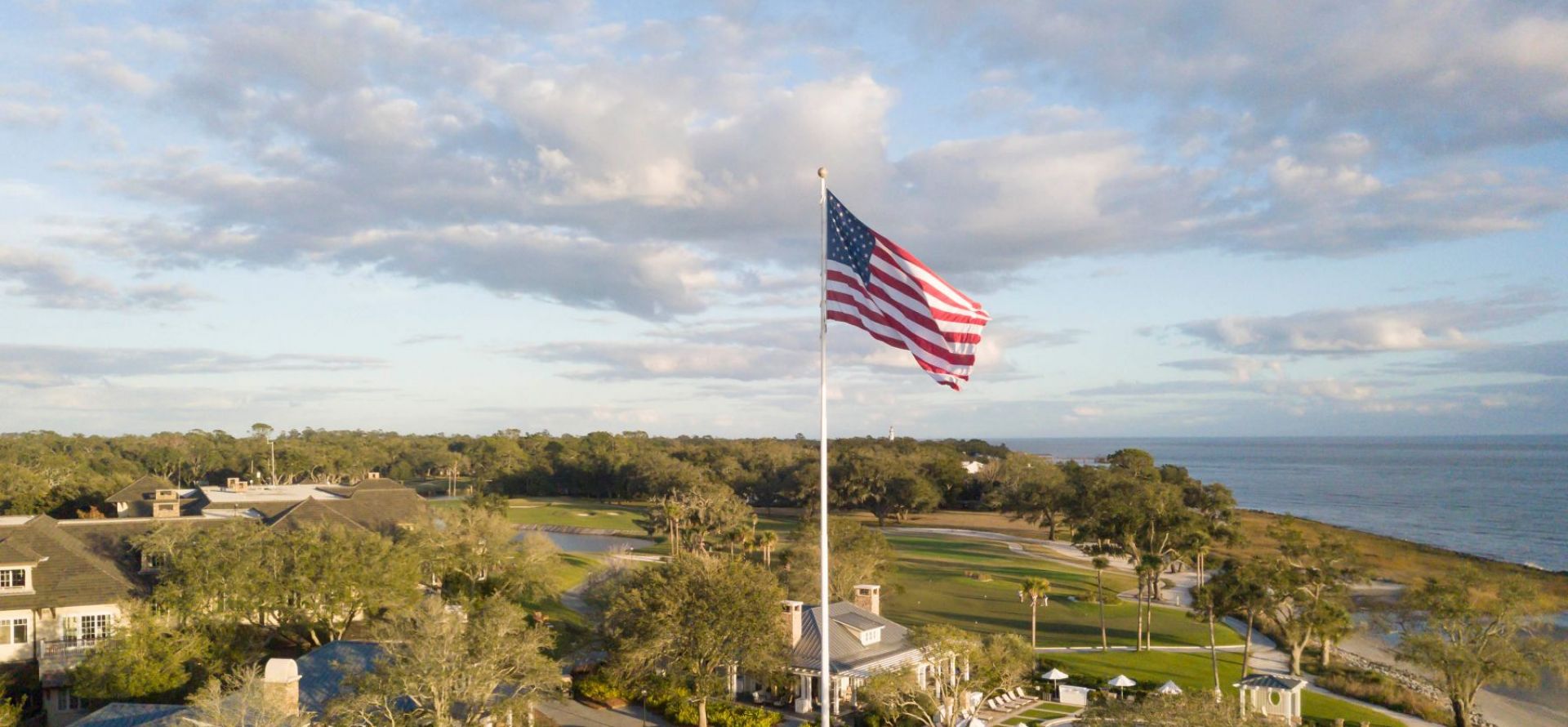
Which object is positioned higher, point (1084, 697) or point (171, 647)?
point (171, 647)

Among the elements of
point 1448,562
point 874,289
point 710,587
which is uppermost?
point 874,289

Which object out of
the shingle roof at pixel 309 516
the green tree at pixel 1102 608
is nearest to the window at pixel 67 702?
the shingle roof at pixel 309 516

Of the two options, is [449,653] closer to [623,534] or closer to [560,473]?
[623,534]

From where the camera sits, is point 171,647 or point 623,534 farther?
point 623,534

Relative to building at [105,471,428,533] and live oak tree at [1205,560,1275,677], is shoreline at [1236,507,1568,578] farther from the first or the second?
building at [105,471,428,533]

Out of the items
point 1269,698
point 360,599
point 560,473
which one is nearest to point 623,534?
point 560,473
